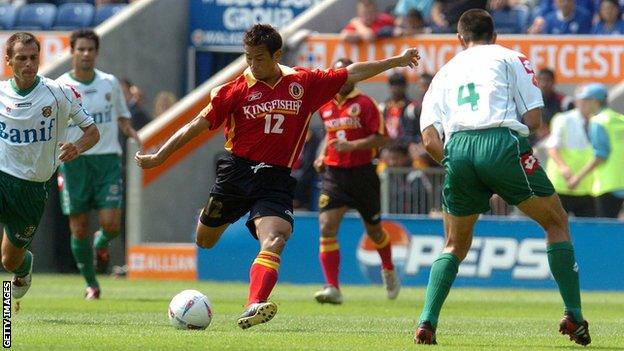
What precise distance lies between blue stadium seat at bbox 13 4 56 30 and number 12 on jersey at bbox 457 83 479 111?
17296mm

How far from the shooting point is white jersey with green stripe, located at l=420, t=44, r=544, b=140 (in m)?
10.3

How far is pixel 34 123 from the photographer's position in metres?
12.3

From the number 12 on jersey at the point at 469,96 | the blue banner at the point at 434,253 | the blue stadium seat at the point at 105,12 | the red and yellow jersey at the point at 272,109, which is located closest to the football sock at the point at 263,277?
the red and yellow jersey at the point at 272,109

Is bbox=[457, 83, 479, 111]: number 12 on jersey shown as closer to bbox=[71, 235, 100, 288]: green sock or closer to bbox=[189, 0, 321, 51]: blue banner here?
bbox=[71, 235, 100, 288]: green sock

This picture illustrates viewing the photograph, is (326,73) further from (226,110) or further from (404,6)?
(404,6)

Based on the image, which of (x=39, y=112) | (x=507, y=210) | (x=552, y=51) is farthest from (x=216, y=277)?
(x=39, y=112)

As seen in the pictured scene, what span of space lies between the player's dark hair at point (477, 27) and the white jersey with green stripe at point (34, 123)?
3.49 meters

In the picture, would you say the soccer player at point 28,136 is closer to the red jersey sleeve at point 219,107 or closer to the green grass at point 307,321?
the green grass at point 307,321

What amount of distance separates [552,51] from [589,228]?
12.7 ft

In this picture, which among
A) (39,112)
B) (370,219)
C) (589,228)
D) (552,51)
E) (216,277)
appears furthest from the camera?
(552,51)

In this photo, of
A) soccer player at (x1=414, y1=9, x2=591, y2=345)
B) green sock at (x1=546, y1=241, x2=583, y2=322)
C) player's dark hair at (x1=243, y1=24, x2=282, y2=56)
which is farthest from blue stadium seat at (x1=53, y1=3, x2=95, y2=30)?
Answer: green sock at (x1=546, y1=241, x2=583, y2=322)

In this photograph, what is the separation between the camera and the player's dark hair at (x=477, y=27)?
34.5ft

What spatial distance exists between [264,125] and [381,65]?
1.00 meters

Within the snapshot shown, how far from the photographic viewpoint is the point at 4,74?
25391 mm
